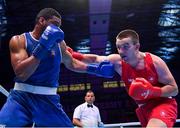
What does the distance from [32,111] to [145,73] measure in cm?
88

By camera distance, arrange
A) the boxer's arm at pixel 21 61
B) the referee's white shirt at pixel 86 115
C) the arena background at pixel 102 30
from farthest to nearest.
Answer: the arena background at pixel 102 30
the referee's white shirt at pixel 86 115
the boxer's arm at pixel 21 61

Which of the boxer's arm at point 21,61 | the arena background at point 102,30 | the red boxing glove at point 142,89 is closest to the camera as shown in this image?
the boxer's arm at point 21,61

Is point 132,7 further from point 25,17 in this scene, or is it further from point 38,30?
point 38,30

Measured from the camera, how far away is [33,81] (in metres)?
2.38

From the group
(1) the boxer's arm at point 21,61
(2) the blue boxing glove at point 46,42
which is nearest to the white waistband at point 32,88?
(1) the boxer's arm at point 21,61

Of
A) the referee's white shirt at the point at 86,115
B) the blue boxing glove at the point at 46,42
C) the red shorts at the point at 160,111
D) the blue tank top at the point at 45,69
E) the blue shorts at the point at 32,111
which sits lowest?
the referee's white shirt at the point at 86,115

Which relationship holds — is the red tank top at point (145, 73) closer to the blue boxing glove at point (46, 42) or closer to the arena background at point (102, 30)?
the blue boxing glove at point (46, 42)

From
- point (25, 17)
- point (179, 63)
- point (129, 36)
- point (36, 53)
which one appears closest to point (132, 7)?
point (25, 17)

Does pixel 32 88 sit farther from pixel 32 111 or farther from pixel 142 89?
pixel 142 89

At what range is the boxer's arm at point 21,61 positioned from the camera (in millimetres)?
2180

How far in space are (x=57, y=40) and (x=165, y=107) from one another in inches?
36.4

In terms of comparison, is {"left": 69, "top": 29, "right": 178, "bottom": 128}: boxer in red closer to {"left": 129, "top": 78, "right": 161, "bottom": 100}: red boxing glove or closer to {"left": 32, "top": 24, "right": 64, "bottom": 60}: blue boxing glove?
{"left": 129, "top": 78, "right": 161, "bottom": 100}: red boxing glove

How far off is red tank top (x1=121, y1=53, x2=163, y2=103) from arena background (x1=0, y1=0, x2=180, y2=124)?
4.43 meters

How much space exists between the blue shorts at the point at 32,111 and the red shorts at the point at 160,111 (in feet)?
1.94
